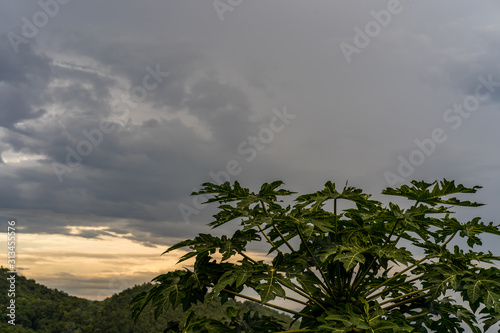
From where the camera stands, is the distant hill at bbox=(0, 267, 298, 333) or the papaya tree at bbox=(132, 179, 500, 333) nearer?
the papaya tree at bbox=(132, 179, 500, 333)

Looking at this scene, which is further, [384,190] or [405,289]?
[405,289]

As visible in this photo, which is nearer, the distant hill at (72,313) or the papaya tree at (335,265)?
the papaya tree at (335,265)

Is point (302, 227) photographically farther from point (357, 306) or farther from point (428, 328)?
point (428, 328)

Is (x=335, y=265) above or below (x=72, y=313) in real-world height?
above

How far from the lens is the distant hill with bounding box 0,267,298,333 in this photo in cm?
6456

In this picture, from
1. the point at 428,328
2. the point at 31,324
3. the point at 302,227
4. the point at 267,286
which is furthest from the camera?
the point at 31,324

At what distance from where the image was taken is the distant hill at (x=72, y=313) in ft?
212

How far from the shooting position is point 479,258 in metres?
4.05

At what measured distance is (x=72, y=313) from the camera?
226 ft

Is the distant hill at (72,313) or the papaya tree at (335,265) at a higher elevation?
the papaya tree at (335,265)

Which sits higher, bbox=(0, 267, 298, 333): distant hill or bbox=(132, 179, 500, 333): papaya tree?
bbox=(132, 179, 500, 333): papaya tree

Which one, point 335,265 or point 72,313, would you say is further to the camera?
point 72,313

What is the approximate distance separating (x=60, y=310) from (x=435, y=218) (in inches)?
3030

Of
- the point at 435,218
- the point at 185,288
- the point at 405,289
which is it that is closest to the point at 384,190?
the point at 435,218
